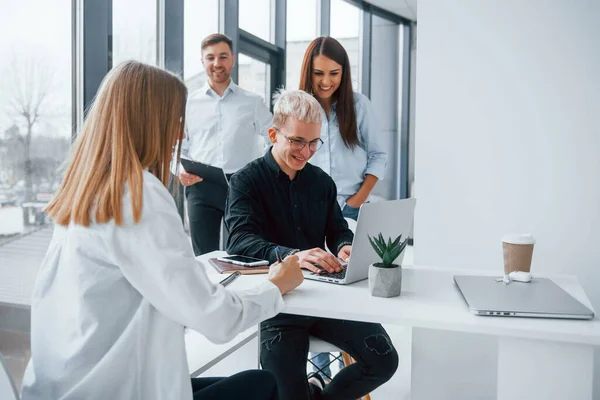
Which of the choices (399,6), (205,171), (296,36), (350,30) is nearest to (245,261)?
(205,171)

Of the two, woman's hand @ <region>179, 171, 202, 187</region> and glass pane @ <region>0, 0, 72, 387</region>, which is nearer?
glass pane @ <region>0, 0, 72, 387</region>

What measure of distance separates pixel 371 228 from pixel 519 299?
1.33 ft

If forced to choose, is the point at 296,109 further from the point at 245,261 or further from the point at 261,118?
the point at 261,118

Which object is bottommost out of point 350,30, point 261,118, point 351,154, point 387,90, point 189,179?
point 189,179

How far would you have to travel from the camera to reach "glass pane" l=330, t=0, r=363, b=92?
6.21 m

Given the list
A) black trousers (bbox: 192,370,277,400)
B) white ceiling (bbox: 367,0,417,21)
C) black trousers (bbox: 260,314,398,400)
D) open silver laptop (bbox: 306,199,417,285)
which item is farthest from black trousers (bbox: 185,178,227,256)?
white ceiling (bbox: 367,0,417,21)

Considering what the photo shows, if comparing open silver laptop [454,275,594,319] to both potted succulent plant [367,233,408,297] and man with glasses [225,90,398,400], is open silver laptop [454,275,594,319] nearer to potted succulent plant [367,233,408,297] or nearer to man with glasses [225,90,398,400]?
potted succulent plant [367,233,408,297]

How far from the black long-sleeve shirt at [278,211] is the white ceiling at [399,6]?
5228 mm

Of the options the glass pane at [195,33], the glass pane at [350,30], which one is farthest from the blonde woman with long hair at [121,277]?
the glass pane at [350,30]

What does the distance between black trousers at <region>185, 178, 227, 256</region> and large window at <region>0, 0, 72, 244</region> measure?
810 millimetres

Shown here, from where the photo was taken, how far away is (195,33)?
3598mm

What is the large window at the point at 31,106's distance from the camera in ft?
6.97

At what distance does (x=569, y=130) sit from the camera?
2.23 meters

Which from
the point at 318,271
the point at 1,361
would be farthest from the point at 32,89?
the point at 1,361
